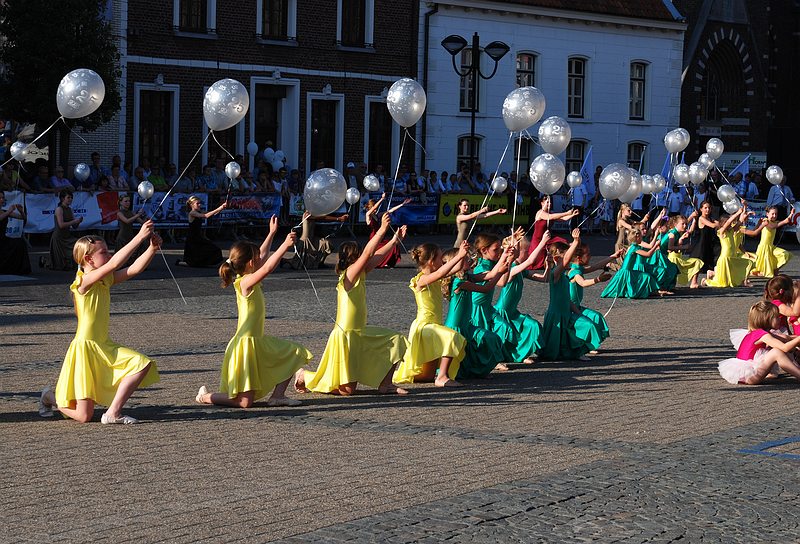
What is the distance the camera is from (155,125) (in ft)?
114

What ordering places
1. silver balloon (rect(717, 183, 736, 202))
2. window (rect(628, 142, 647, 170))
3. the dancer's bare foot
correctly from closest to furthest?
the dancer's bare foot < silver balloon (rect(717, 183, 736, 202)) < window (rect(628, 142, 647, 170))

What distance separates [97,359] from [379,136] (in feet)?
99.2

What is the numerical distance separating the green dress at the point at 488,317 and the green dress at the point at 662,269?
28.1 ft

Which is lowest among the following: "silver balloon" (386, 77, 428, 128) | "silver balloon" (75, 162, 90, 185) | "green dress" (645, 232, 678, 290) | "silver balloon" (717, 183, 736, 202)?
"green dress" (645, 232, 678, 290)

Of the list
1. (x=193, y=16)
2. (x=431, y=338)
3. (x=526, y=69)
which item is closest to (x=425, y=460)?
(x=431, y=338)

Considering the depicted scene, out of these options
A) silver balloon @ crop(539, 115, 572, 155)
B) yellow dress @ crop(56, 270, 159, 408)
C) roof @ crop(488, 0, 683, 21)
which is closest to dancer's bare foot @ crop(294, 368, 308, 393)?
yellow dress @ crop(56, 270, 159, 408)

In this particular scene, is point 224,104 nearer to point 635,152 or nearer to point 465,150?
point 465,150

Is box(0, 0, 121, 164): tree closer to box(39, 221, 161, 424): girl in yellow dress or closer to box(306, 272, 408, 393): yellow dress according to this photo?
box(306, 272, 408, 393): yellow dress

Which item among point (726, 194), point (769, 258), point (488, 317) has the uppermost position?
point (726, 194)

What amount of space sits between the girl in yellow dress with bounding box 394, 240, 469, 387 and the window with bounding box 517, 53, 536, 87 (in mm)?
31267

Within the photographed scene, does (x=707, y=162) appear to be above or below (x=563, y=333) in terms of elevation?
above

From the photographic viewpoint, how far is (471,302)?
1281 centimetres

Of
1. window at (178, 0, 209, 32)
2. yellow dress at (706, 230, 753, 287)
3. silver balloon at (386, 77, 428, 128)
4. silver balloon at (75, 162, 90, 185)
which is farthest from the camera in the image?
window at (178, 0, 209, 32)

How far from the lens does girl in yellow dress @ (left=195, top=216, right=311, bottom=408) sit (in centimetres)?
1057
